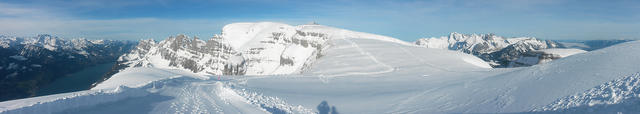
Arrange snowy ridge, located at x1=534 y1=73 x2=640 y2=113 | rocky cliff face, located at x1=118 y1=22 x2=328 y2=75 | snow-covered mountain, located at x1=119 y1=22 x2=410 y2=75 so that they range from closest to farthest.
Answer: snowy ridge, located at x1=534 y1=73 x2=640 y2=113
snow-covered mountain, located at x1=119 y1=22 x2=410 y2=75
rocky cliff face, located at x1=118 y1=22 x2=328 y2=75

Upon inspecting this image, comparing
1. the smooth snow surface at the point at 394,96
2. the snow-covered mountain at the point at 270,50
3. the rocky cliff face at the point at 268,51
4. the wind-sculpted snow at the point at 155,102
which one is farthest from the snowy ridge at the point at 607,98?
the rocky cliff face at the point at 268,51

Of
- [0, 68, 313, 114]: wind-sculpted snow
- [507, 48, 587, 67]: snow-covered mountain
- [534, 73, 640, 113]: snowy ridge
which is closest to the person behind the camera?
[534, 73, 640, 113]: snowy ridge

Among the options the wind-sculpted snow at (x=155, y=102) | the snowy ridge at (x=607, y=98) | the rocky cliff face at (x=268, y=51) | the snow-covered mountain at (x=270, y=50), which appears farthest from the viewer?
the rocky cliff face at (x=268, y=51)

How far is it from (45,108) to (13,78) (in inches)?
10568

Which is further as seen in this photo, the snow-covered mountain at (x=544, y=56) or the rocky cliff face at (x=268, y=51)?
the rocky cliff face at (x=268, y=51)

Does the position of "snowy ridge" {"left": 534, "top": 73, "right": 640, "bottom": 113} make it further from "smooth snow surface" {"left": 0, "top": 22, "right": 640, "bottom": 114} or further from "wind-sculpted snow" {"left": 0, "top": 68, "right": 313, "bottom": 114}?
"wind-sculpted snow" {"left": 0, "top": 68, "right": 313, "bottom": 114}

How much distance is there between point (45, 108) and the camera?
1379 centimetres

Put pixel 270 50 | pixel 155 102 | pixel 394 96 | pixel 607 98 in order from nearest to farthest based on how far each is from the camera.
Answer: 1. pixel 607 98
2. pixel 155 102
3. pixel 394 96
4. pixel 270 50

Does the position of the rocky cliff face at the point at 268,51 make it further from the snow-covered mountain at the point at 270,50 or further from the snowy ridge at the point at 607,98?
the snowy ridge at the point at 607,98

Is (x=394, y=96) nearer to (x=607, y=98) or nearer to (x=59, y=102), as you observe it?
(x=607, y=98)

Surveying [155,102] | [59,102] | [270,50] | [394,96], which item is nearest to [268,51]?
[270,50]

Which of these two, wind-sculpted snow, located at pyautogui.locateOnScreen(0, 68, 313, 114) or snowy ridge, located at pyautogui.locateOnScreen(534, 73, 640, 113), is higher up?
snowy ridge, located at pyautogui.locateOnScreen(534, 73, 640, 113)

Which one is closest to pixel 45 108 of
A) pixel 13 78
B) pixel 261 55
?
pixel 261 55

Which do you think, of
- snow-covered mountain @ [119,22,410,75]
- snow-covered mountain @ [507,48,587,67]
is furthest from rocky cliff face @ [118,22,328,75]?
snow-covered mountain @ [507,48,587,67]
